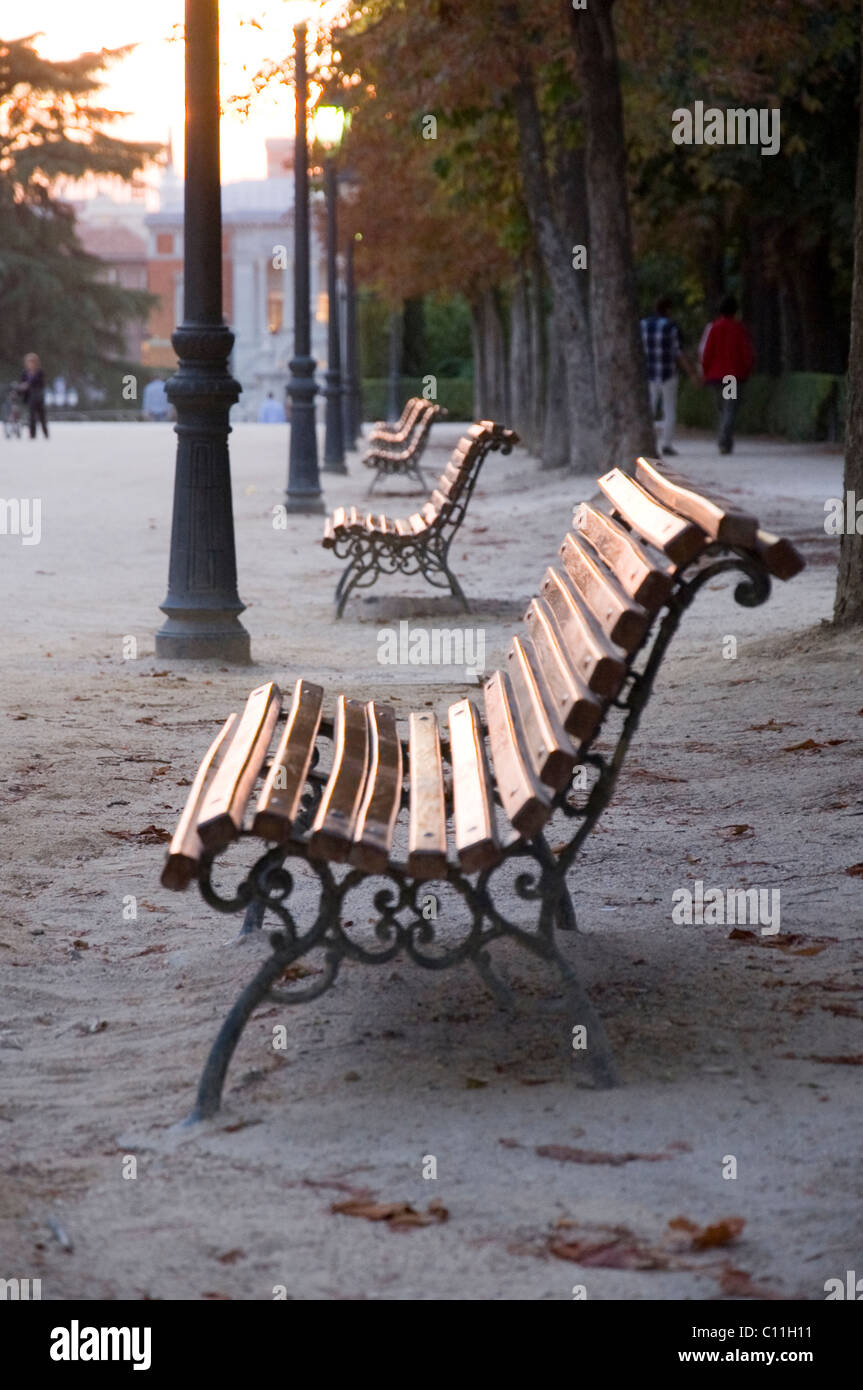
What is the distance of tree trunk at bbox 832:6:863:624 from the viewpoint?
8.44 metres

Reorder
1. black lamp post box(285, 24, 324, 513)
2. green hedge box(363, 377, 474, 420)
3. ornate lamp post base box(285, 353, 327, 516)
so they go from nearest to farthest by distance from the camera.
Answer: black lamp post box(285, 24, 324, 513)
ornate lamp post base box(285, 353, 327, 516)
green hedge box(363, 377, 474, 420)

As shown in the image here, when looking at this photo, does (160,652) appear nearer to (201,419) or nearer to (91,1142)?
(201,419)

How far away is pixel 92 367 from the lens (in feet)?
234

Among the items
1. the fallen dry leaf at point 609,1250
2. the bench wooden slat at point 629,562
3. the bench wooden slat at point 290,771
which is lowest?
the fallen dry leaf at point 609,1250

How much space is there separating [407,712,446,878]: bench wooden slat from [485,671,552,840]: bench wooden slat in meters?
0.15

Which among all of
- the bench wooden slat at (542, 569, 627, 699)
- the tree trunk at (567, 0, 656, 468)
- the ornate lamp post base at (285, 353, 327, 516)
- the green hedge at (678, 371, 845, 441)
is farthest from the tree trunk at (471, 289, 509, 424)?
the bench wooden slat at (542, 569, 627, 699)

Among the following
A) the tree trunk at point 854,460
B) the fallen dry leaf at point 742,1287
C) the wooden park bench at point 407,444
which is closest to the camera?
the fallen dry leaf at point 742,1287

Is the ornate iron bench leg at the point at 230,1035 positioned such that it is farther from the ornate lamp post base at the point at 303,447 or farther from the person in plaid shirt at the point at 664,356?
the person in plaid shirt at the point at 664,356

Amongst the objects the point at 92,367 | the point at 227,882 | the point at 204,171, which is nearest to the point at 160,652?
the point at 204,171

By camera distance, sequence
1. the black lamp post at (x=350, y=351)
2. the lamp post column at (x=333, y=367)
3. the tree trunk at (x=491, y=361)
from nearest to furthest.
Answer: the lamp post column at (x=333, y=367) < the black lamp post at (x=350, y=351) < the tree trunk at (x=491, y=361)

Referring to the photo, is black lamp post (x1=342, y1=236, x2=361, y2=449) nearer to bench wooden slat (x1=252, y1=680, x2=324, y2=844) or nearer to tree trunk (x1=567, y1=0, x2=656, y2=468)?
tree trunk (x1=567, y1=0, x2=656, y2=468)

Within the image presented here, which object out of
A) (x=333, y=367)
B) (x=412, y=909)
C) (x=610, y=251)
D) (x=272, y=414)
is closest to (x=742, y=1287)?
(x=412, y=909)

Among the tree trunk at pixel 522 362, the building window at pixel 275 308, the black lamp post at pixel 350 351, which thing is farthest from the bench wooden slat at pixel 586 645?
the building window at pixel 275 308

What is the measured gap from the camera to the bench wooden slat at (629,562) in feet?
12.3
